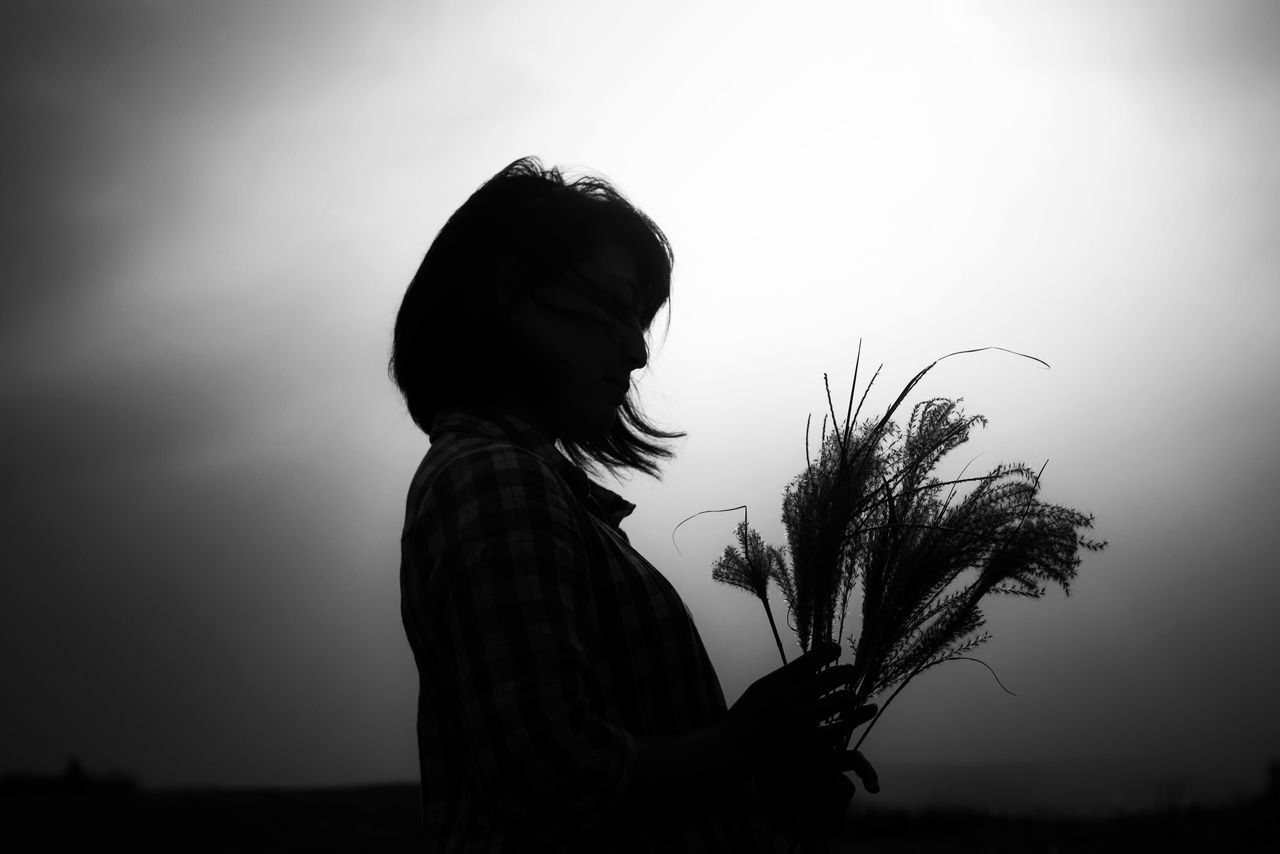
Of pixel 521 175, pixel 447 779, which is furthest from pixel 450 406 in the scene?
pixel 447 779

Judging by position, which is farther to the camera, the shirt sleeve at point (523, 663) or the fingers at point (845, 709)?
the fingers at point (845, 709)

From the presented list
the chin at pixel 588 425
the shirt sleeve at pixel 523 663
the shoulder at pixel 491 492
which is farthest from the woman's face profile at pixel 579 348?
the shirt sleeve at pixel 523 663

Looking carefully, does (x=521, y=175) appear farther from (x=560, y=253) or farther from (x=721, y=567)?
(x=721, y=567)

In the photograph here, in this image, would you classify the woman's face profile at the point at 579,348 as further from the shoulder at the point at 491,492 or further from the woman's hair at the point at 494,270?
the shoulder at the point at 491,492

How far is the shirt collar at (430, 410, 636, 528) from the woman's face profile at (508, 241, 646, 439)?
6 centimetres

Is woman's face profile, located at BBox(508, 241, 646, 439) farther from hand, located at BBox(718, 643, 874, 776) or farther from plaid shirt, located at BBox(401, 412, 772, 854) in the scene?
hand, located at BBox(718, 643, 874, 776)

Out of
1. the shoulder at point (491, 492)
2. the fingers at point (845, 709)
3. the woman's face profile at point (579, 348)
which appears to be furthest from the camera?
the woman's face profile at point (579, 348)

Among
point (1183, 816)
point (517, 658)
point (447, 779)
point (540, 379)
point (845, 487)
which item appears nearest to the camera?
point (517, 658)

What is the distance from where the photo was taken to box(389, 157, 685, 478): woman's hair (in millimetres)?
1663

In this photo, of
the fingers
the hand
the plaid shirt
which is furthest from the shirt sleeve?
the fingers

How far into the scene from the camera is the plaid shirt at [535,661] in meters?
1.10

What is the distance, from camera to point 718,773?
127 cm

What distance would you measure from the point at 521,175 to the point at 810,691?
4.02ft

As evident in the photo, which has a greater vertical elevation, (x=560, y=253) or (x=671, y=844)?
(x=560, y=253)
